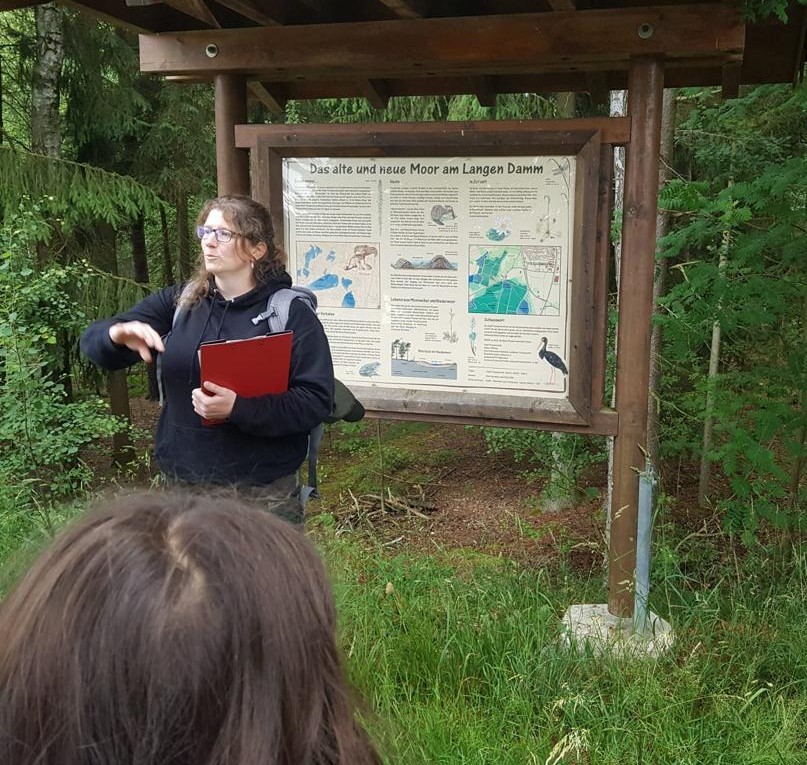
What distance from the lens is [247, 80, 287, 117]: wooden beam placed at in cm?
489

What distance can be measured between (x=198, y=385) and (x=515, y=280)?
1577 millimetres

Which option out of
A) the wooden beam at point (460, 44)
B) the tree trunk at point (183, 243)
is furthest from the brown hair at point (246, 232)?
the tree trunk at point (183, 243)

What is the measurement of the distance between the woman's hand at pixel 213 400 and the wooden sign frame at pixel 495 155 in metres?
1.32

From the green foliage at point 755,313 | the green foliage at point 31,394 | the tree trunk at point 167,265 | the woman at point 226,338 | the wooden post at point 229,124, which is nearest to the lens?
the woman at point 226,338

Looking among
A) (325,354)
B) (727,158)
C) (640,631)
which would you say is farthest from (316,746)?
(727,158)

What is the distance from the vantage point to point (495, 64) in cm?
377

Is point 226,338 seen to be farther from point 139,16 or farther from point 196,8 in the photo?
point 139,16

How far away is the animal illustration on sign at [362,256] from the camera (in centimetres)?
399

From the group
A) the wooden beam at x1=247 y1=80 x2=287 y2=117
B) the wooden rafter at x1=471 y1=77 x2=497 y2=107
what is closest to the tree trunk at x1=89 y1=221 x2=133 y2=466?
the wooden beam at x1=247 y1=80 x2=287 y2=117

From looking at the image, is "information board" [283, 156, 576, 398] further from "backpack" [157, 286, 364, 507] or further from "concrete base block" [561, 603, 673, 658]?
"concrete base block" [561, 603, 673, 658]

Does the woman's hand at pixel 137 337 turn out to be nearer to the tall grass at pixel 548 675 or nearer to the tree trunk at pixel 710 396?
the tall grass at pixel 548 675

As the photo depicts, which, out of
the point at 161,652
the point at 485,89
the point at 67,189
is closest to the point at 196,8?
the point at 485,89

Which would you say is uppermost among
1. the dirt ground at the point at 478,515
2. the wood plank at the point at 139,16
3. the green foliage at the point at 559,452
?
the wood plank at the point at 139,16

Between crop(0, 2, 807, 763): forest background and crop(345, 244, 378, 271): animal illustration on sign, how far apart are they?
3.71 feet
